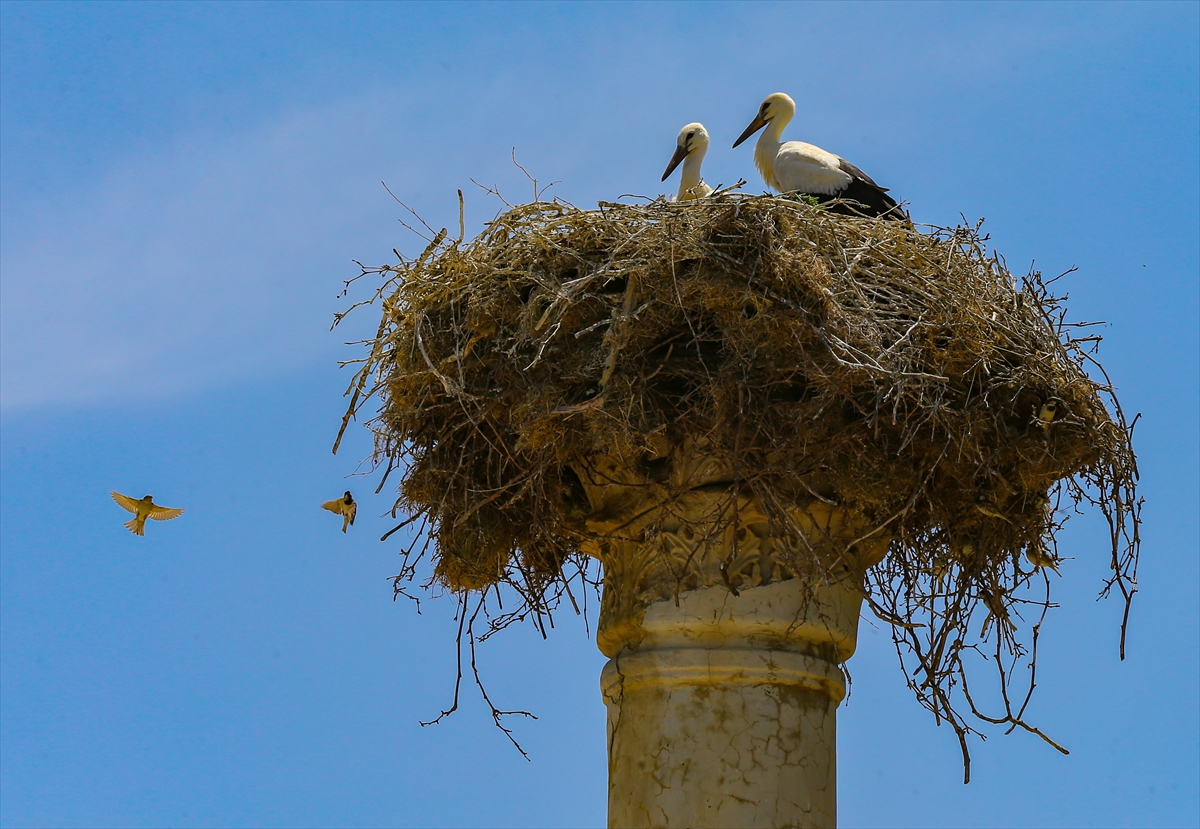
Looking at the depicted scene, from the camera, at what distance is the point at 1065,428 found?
20.3 ft

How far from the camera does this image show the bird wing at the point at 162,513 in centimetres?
890

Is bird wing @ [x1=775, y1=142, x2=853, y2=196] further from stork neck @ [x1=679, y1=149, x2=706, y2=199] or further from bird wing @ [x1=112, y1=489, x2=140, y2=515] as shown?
bird wing @ [x1=112, y1=489, x2=140, y2=515]

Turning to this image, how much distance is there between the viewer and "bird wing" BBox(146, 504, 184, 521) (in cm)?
890

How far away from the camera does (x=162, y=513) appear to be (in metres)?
8.94

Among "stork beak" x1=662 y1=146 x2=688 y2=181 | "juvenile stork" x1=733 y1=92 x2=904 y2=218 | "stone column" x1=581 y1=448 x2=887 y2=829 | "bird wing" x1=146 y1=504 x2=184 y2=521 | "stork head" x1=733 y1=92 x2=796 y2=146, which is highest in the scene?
"stork head" x1=733 y1=92 x2=796 y2=146

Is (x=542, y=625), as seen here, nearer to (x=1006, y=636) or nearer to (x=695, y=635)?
(x=695, y=635)

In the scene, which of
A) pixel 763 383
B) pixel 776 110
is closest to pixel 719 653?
pixel 763 383

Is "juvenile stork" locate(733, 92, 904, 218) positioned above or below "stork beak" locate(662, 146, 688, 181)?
below

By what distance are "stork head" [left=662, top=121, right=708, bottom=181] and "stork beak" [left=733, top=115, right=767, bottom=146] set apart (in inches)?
29.6

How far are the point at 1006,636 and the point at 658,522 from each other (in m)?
1.51

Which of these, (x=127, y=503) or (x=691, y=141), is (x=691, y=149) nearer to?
(x=691, y=141)

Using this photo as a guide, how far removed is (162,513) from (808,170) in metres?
4.27

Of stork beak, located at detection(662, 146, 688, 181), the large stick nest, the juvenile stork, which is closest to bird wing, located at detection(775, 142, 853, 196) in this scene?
the juvenile stork

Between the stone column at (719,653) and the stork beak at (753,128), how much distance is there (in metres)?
5.23
